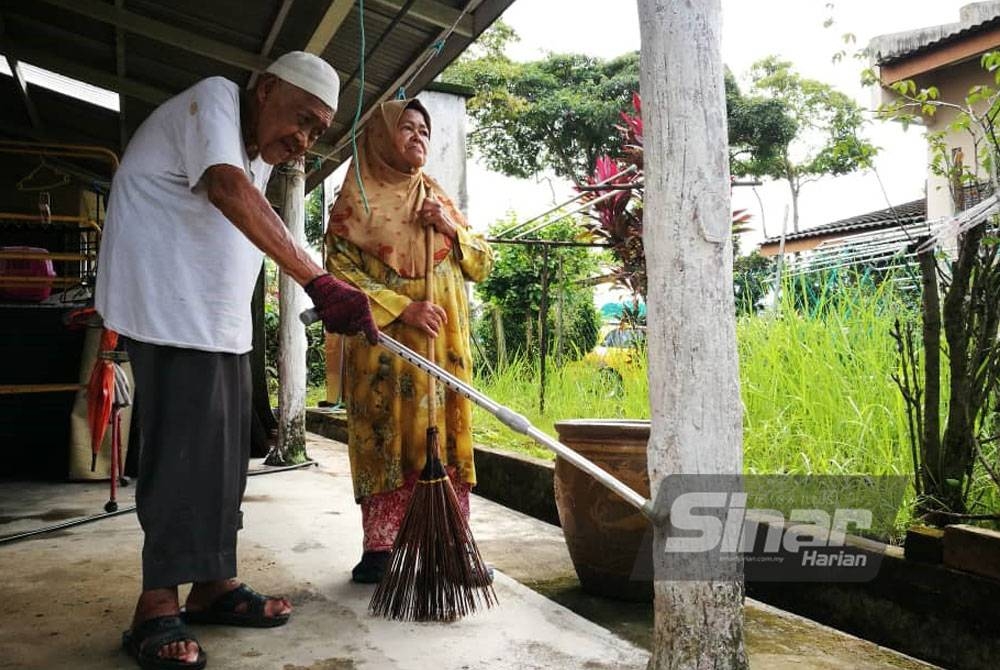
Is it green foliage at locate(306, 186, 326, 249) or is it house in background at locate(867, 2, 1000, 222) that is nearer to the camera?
→ house in background at locate(867, 2, 1000, 222)

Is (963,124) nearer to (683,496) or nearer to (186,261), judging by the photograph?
(683,496)

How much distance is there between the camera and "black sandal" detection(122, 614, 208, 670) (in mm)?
2158

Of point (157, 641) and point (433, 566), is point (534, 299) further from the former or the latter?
point (157, 641)

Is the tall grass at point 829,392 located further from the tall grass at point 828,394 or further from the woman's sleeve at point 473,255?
the woman's sleeve at point 473,255

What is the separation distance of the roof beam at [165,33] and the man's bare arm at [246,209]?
10.7 feet

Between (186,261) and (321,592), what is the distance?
1.22m

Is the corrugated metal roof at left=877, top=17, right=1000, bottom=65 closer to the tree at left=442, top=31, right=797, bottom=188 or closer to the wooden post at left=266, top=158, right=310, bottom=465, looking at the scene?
the wooden post at left=266, top=158, right=310, bottom=465

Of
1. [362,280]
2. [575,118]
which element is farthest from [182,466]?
[575,118]

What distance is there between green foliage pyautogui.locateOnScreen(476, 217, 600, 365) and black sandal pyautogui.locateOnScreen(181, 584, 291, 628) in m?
5.23

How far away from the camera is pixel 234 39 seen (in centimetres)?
522

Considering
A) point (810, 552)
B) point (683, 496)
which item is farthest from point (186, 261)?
point (810, 552)

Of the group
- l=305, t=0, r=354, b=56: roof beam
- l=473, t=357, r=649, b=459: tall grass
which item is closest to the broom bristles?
l=473, t=357, r=649, b=459: tall grass

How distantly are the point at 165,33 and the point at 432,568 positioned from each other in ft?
13.1

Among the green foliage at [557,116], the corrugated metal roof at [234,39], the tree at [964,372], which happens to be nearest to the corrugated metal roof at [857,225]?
the green foliage at [557,116]
